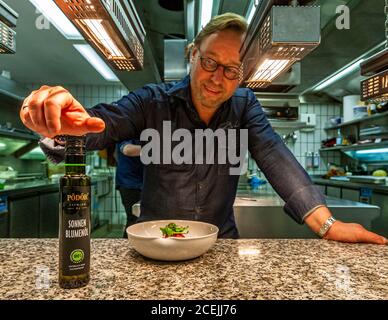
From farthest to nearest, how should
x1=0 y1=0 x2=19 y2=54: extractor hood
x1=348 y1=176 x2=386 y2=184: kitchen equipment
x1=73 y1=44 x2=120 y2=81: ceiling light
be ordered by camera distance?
x1=73 y1=44 x2=120 y2=81: ceiling light → x1=348 y1=176 x2=386 y2=184: kitchen equipment → x1=0 y1=0 x2=19 y2=54: extractor hood

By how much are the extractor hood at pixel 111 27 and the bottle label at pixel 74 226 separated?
0.73 meters

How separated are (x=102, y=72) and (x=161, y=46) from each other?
64.1 inches

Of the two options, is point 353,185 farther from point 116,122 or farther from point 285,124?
point 116,122

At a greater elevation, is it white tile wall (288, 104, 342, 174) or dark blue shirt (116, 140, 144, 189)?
white tile wall (288, 104, 342, 174)

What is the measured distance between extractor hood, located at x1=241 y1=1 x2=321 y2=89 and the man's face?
10 centimetres

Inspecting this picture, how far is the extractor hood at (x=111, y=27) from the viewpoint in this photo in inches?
40.9

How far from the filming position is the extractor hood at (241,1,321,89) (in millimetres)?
1057

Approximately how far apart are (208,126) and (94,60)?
12.4ft

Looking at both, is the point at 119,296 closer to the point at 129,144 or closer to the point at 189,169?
the point at 189,169

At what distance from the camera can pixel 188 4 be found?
2404mm

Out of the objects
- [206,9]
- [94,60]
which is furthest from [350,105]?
[94,60]

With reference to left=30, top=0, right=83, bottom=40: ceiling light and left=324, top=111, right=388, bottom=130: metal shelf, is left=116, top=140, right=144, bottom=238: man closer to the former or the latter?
left=30, top=0, right=83, bottom=40: ceiling light

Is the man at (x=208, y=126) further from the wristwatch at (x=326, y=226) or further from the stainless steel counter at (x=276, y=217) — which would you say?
the stainless steel counter at (x=276, y=217)

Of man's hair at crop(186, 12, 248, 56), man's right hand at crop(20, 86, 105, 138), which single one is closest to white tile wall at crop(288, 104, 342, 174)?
man's hair at crop(186, 12, 248, 56)
